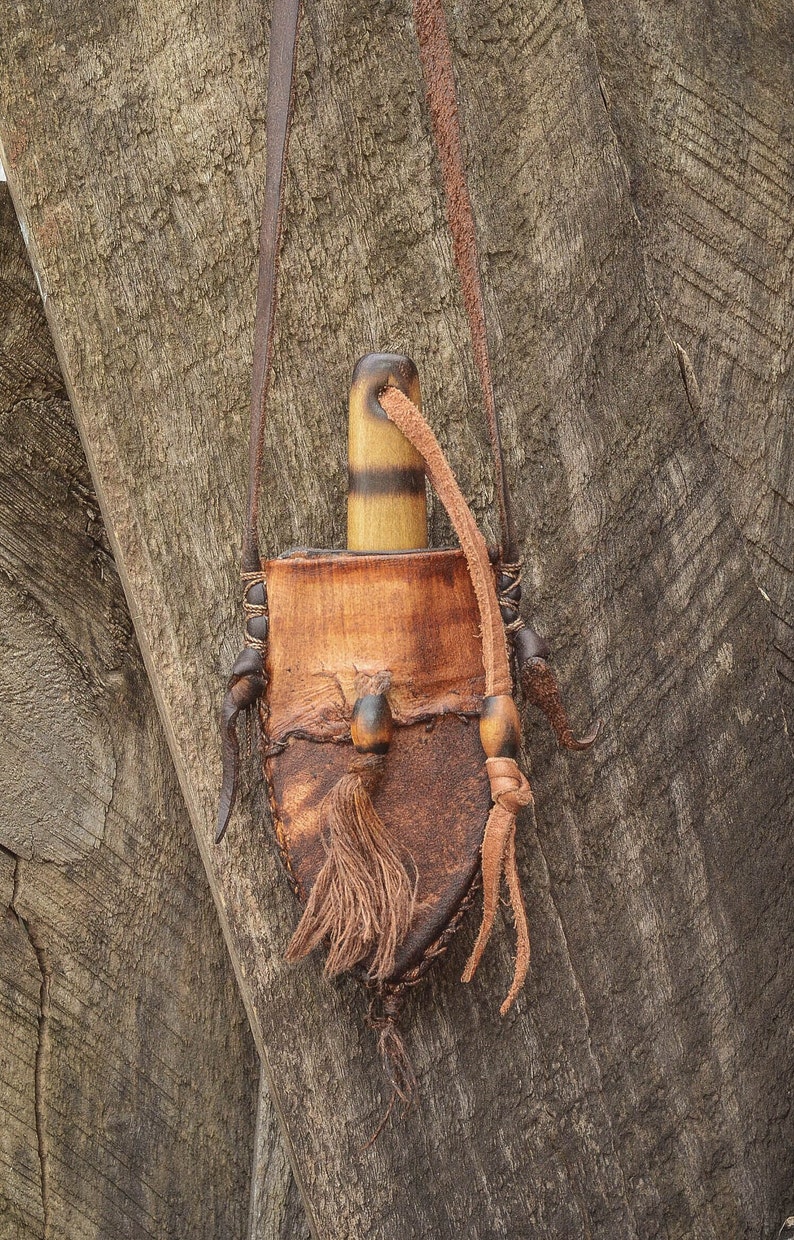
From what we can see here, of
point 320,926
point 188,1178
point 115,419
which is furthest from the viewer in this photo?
point 188,1178

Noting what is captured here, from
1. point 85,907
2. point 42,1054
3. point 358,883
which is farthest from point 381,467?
point 42,1054

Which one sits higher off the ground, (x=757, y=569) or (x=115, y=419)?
(x=115, y=419)

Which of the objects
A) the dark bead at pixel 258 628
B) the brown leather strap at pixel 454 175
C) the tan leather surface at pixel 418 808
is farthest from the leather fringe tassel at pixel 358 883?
the brown leather strap at pixel 454 175

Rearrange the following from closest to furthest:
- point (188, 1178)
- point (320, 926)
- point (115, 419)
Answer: point (320, 926) → point (115, 419) → point (188, 1178)

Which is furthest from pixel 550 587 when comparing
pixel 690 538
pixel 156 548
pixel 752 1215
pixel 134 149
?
pixel 752 1215

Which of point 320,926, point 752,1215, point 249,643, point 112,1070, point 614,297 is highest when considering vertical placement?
point 614,297

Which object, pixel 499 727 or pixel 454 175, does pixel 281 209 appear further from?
pixel 499 727

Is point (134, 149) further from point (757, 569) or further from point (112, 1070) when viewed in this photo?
point (112, 1070)

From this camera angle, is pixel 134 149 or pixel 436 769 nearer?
pixel 436 769
